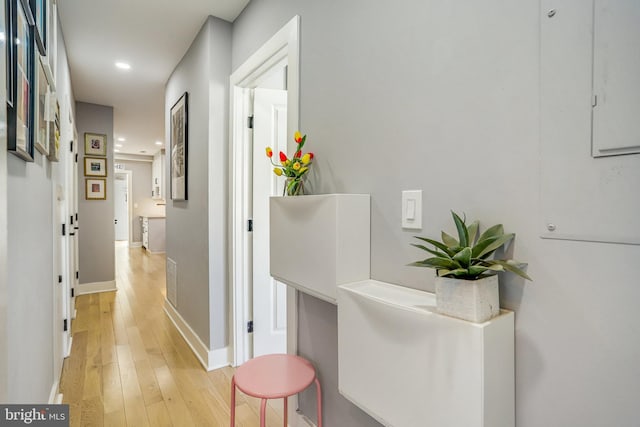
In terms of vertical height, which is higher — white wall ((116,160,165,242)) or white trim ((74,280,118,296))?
white wall ((116,160,165,242))

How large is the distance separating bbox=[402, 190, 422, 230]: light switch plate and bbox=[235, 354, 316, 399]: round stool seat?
77 cm

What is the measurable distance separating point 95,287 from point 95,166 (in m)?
1.67

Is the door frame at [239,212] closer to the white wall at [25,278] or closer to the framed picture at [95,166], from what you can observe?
the white wall at [25,278]

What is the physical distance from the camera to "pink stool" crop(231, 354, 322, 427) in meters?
1.23

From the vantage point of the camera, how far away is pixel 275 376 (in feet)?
4.41

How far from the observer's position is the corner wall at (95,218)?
440cm

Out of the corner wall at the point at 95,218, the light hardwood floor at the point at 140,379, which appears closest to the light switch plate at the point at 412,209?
the light hardwood floor at the point at 140,379

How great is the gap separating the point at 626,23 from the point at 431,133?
466 mm

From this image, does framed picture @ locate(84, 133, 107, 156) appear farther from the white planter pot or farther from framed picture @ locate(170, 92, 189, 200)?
the white planter pot

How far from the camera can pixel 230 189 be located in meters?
2.37

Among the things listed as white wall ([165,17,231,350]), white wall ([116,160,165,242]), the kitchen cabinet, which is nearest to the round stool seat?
white wall ([165,17,231,350])

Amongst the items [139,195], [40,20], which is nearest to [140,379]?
[40,20]

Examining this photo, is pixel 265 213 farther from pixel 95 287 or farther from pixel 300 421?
pixel 95 287

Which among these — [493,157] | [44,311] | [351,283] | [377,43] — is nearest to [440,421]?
[351,283]
